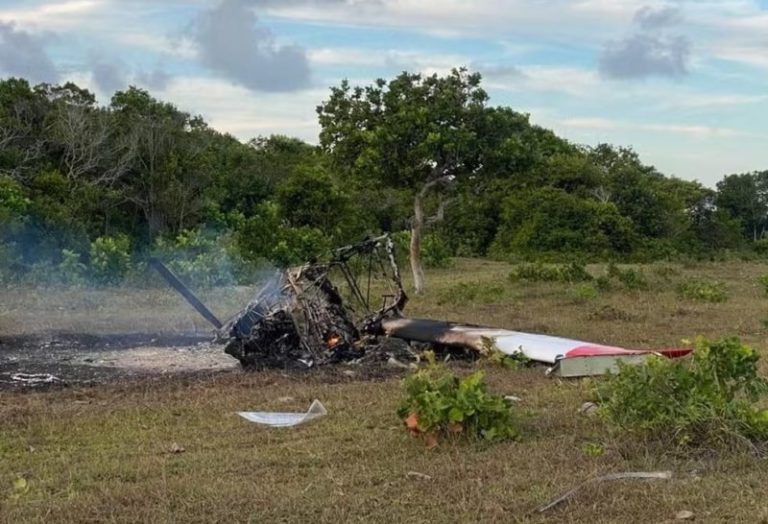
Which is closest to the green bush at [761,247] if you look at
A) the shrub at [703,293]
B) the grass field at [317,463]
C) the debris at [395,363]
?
the shrub at [703,293]

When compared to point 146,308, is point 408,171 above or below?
above

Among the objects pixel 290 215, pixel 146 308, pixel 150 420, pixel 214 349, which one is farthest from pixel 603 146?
pixel 150 420

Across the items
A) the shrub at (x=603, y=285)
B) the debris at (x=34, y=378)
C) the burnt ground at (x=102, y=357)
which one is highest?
the shrub at (x=603, y=285)

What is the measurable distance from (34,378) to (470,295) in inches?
354

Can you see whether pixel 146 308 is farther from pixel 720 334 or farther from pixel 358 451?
pixel 358 451

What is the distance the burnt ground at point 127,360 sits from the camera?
31.2 ft

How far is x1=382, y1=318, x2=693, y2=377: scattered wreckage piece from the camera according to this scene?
9.04 metres

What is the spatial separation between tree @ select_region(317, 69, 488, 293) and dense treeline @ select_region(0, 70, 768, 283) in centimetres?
3

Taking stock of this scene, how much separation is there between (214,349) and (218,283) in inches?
256

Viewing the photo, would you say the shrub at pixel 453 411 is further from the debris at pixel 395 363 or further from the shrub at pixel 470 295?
the shrub at pixel 470 295

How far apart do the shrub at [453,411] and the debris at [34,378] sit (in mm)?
4379

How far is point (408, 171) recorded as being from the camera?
1728 cm

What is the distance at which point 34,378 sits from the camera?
31.0 feet

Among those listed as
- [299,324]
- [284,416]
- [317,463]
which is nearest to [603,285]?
[299,324]
